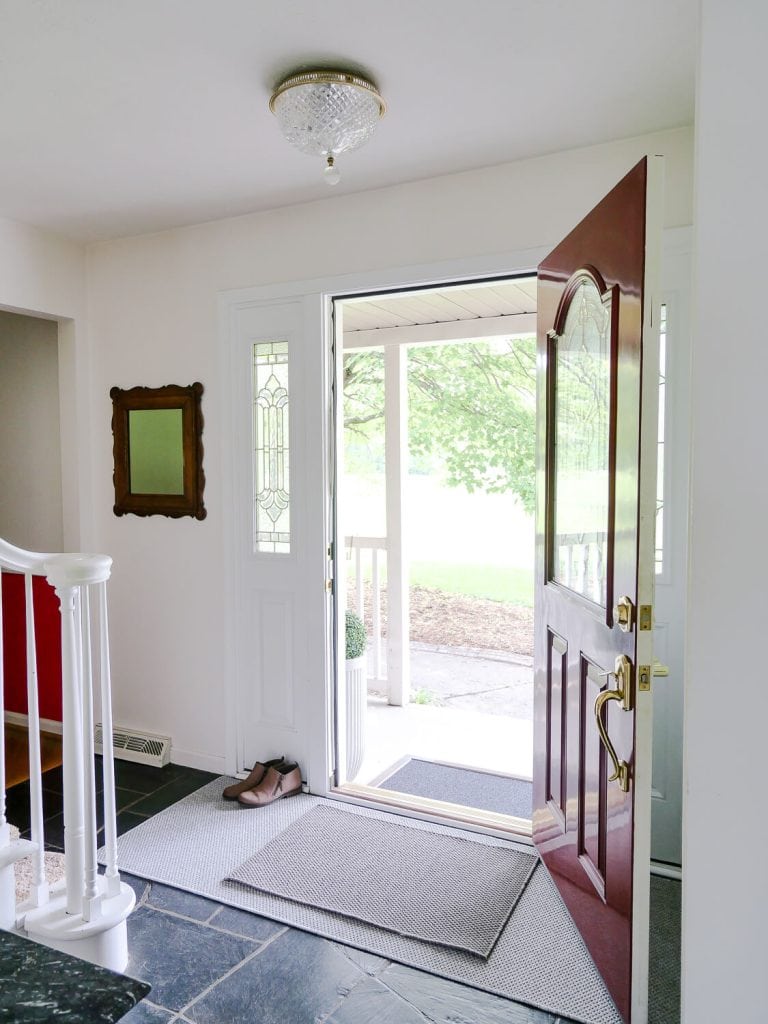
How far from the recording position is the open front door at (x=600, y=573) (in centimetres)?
173

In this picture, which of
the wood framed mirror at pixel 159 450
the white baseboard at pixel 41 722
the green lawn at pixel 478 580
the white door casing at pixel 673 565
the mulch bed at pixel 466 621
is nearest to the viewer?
the white door casing at pixel 673 565

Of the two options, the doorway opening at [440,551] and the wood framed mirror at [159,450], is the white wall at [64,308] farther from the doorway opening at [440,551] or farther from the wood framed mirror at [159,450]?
the doorway opening at [440,551]

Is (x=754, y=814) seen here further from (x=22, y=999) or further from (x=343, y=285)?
(x=343, y=285)

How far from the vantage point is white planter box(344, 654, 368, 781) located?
354 centimetres

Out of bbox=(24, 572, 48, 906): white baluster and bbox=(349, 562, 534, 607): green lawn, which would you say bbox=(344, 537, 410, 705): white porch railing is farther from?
bbox=(24, 572, 48, 906): white baluster

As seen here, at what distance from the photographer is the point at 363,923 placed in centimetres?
229

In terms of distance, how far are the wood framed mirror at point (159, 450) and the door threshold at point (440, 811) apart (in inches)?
58.2

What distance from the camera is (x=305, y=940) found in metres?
2.22

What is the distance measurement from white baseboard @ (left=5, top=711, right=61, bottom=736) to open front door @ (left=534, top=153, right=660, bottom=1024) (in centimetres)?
265

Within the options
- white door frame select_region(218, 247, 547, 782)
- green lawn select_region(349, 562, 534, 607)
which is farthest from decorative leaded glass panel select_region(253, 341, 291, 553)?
green lawn select_region(349, 562, 534, 607)

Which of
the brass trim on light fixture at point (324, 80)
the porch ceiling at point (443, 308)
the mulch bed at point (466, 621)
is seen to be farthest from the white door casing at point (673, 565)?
the mulch bed at point (466, 621)

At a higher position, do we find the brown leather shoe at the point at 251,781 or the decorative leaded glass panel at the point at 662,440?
the decorative leaded glass panel at the point at 662,440

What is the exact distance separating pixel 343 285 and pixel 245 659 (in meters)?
1.76

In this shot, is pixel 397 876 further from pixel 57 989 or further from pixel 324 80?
pixel 324 80
